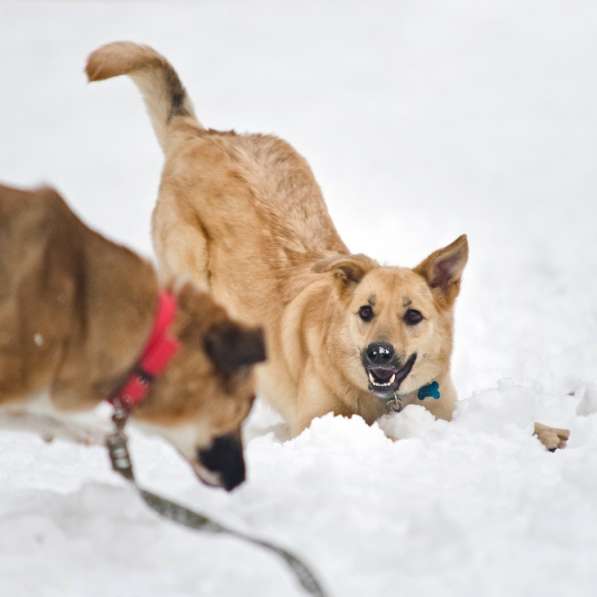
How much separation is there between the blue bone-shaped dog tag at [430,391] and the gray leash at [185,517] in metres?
2.03

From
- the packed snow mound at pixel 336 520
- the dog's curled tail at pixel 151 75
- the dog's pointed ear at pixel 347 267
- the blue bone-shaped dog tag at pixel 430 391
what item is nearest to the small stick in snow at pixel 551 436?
the packed snow mound at pixel 336 520

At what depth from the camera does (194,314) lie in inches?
112

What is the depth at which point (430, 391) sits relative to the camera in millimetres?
4465

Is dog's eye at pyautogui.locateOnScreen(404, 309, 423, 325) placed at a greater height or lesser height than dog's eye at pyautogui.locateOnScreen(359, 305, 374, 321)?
greater

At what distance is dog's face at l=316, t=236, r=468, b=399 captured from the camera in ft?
14.3

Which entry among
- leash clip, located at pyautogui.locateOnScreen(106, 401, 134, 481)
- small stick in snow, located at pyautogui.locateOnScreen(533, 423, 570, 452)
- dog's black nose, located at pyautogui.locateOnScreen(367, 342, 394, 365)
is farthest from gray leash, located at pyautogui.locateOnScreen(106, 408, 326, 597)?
dog's black nose, located at pyautogui.locateOnScreen(367, 342, 394, 365)

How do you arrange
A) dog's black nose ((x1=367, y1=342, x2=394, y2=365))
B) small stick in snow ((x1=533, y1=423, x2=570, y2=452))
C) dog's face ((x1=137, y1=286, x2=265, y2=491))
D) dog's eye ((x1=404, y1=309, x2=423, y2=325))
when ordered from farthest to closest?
1. dog's eye ((x1=404, y1=309, x2=423, y2=325))
2. dog's black nose ((x1=367, y1=342, x2=394, y2=365))
3. small stick in snow ((x1=533, y1=423, x2=570, y2=452))
4. dog's face ((x1=137, y1=286, x2=265, y2=491))

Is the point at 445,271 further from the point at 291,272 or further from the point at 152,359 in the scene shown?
the point at 152,359

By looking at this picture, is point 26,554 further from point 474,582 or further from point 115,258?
point 474,582

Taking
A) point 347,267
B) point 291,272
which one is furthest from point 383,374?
point 291,272

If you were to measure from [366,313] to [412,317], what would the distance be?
24 centimetres

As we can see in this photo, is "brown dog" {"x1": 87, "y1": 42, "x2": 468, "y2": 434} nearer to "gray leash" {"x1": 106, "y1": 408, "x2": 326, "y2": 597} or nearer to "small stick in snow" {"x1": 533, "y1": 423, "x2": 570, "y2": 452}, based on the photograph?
"small stick in snow" {"x1": 533, "y1": 423, "x2": 570, "y2": 452}

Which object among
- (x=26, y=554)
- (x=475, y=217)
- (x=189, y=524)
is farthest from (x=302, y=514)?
(x=475, y=217)

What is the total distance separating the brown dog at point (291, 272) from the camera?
14.7ft
